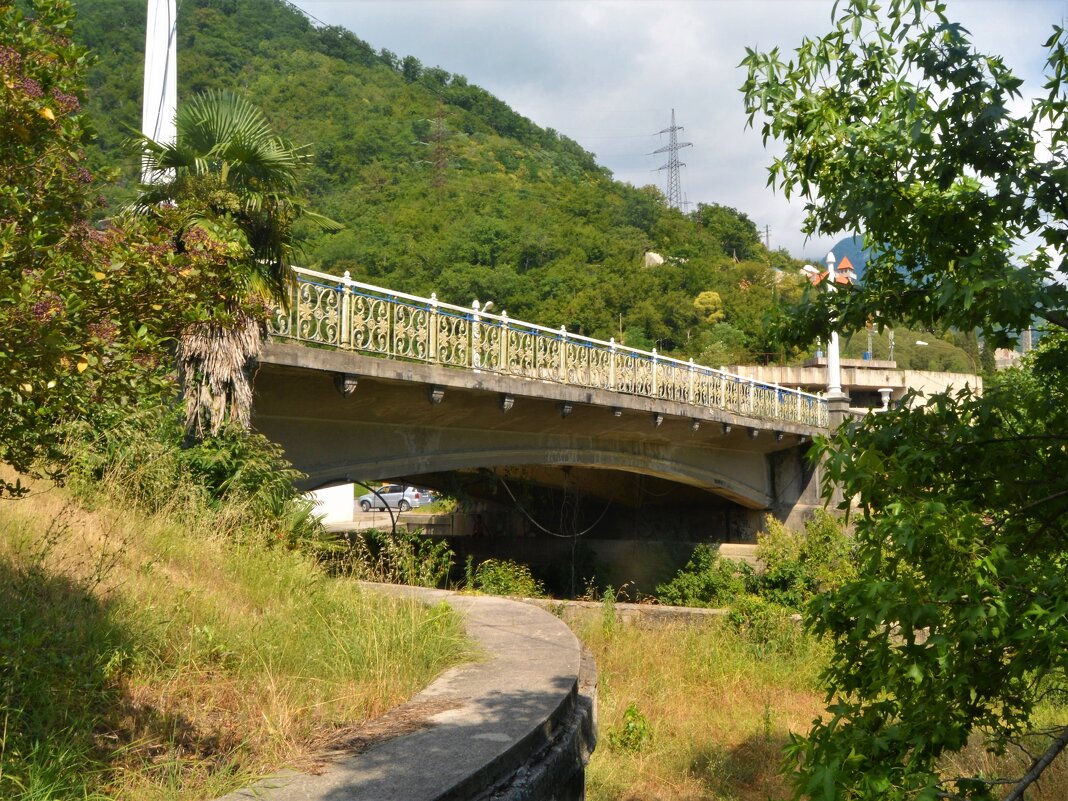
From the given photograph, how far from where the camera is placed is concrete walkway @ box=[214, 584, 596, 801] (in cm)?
340

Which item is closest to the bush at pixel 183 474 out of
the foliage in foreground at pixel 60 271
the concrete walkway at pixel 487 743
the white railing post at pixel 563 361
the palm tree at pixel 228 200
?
the palm tree at pixel 228 200

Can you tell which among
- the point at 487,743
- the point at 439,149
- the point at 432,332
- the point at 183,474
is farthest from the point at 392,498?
the point at 487,743

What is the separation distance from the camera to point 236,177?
30.6 feet

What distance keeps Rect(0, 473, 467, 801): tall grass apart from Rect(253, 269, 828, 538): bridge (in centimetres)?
386

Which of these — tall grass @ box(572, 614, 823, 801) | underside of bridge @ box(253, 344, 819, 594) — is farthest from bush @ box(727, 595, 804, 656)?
underside of bridge @ box(253, 344, 819, 594)

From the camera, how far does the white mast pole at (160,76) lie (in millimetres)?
9945

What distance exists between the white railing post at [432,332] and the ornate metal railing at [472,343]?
0.04 feet

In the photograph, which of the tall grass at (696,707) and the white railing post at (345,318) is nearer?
the tall grass at (696,707)

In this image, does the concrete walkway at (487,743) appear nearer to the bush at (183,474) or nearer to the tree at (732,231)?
the bush at (183,474)

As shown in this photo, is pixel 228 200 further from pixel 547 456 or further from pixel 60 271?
pixel 547 456

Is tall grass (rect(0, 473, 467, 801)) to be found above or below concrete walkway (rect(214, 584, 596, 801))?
above

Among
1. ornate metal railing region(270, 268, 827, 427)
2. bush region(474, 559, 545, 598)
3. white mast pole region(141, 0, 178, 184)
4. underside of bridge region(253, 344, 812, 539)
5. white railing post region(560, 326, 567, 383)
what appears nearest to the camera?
white mast pole region(141, 0, 178, 184)

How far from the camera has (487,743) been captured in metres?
3.91

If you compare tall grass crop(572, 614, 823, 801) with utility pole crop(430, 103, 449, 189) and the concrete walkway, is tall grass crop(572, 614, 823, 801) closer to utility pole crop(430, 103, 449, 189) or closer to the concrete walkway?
the concrete walkway
